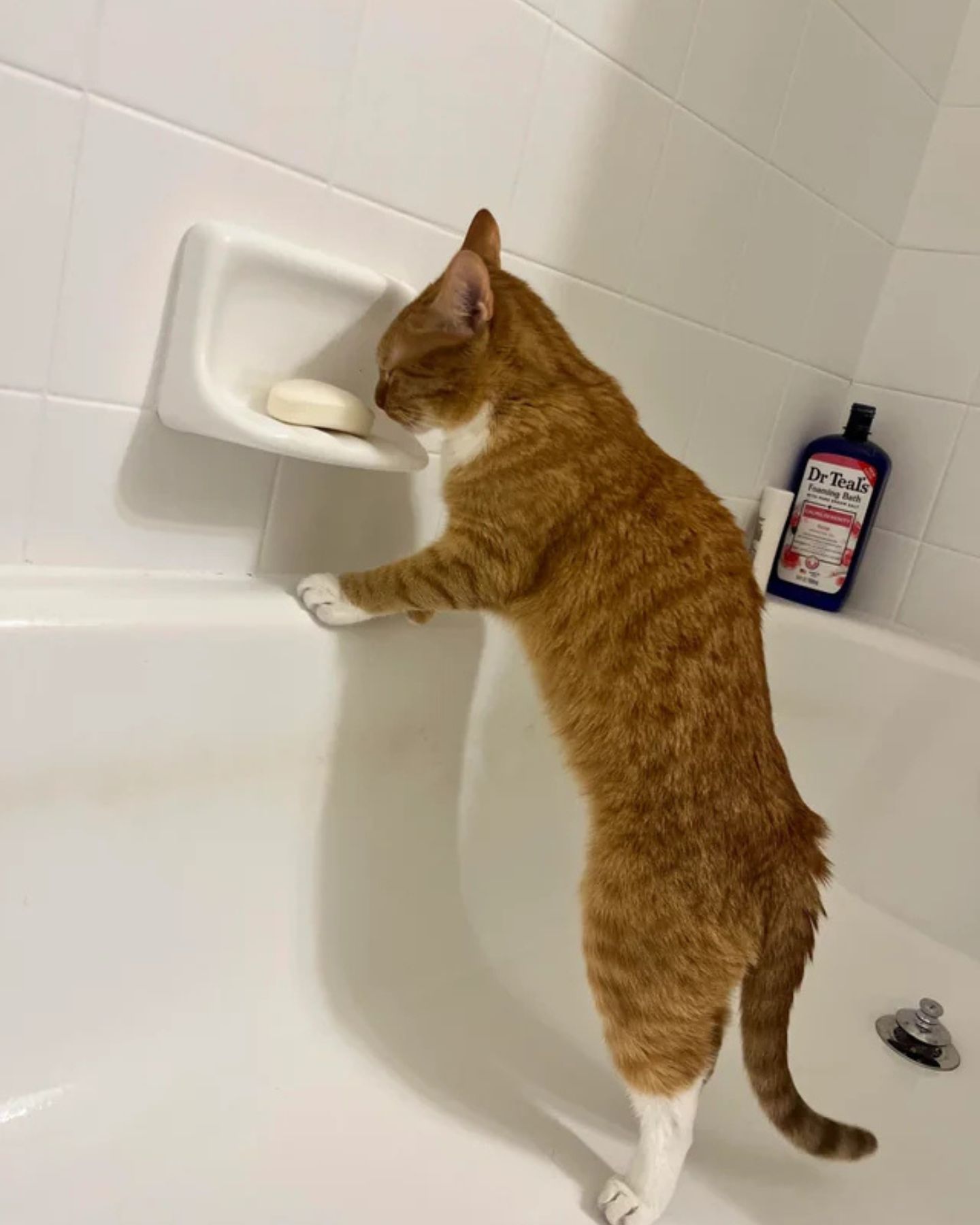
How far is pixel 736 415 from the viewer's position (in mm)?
1426

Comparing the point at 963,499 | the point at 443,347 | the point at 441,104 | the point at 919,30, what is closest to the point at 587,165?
the point at 441,104

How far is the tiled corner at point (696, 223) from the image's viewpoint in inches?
47.4

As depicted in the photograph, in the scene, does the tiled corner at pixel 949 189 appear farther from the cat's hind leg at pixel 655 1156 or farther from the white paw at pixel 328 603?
the cat's hind leg at pixel 655 1156

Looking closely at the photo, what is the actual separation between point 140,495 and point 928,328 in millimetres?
1204

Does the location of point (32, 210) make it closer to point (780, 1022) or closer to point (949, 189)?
point (780, 1022)

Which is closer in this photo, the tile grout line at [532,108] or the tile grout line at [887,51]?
the tile grout line at [532,108]

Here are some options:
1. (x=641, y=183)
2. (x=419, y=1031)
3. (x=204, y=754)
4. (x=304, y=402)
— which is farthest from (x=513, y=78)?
(x=419, y=1031)

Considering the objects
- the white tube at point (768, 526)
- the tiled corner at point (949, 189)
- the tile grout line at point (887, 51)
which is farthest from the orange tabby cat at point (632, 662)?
the tiled corner at point (949, 189)

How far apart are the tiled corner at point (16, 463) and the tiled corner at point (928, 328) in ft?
4.10

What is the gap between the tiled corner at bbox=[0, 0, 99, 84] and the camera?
2.29 feet

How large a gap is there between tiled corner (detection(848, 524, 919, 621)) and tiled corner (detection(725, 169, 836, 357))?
1.08 ft

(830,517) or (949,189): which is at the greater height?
(949,189)

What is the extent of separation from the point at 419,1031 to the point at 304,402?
0.63m

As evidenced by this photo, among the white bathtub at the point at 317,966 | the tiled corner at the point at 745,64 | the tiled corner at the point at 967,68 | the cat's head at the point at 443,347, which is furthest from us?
the tiled corner at the point at 967,68
